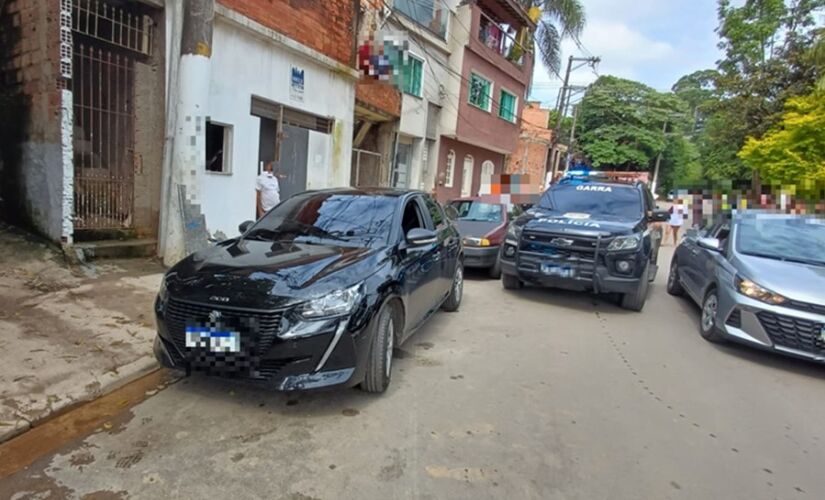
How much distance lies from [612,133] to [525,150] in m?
15.2

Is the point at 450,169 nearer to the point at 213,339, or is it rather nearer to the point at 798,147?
the point at 798,147

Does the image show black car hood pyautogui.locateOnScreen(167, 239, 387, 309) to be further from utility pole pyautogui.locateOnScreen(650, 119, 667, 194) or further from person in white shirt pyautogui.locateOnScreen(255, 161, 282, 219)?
utility pole pyautogui.locateOnScreen(650, 119, 667, 194)

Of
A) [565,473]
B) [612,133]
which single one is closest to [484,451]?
[565,473]

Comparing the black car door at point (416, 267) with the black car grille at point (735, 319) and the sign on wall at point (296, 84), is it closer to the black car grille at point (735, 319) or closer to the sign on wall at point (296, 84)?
the black car grille at point (735, 319)

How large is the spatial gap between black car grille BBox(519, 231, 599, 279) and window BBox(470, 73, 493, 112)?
489 inches

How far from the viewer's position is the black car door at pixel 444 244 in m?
5.54

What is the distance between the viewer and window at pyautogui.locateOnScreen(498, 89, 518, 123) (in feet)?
68.3

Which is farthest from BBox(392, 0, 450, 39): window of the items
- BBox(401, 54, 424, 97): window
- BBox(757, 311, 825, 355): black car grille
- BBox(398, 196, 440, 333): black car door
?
BBox(757, 311, 825, 355): black car grille

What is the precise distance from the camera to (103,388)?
367 cm

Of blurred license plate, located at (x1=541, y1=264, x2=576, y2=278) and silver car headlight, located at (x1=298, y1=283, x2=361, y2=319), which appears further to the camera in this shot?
blurred license plate, located at (x1=541, y1=264, x2=576, y2=278)

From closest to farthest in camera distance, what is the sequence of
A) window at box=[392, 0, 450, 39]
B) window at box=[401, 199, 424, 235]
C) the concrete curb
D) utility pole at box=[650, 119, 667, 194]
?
the concrete curb < window at box=[401, 199, 424, 235] < window at box=[392, 0, 450, 39] < utility pole at box=[650, 119, 667, 194]

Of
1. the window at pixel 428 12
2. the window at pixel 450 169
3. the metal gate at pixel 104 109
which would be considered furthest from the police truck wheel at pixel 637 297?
the window at pixel 450 169

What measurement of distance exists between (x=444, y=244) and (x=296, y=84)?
238 inches

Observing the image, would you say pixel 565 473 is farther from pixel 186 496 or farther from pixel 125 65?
pixel 125 65
